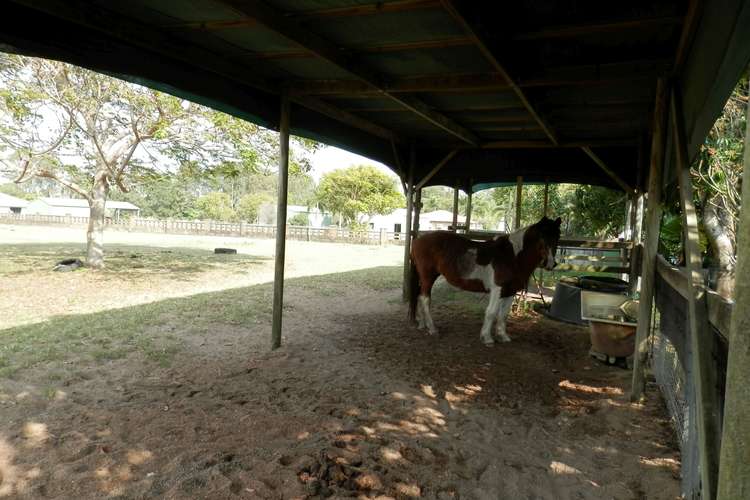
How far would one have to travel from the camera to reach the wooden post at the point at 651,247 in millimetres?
3823

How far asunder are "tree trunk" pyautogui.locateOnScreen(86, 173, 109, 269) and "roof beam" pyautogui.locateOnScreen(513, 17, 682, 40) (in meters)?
12.6

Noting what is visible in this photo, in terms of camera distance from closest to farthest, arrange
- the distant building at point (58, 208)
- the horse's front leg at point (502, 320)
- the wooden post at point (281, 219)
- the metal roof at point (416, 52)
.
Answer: the metal roof at point (416, 52)
the wooden post at point (281, 219)
the horse's front leg at point (502, 320)
the distant building at point (58, 208)

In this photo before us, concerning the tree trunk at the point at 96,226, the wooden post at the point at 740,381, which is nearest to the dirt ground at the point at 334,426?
the wooden post at the point at 740,381

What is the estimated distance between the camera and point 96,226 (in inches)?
483

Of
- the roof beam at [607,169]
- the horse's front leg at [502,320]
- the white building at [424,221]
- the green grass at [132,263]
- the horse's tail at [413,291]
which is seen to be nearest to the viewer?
the horse's front leg at [502,320]

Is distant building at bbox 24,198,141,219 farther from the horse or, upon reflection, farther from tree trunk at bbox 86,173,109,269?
the horse

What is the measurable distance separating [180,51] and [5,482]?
3.44 metres

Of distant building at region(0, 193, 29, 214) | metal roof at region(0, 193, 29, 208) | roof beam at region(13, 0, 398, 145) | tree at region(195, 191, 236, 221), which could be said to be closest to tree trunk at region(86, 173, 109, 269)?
roof beam at region(13, 0, 398, 145)

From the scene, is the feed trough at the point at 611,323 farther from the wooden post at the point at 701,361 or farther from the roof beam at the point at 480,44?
the roof beam at the point at 480,44

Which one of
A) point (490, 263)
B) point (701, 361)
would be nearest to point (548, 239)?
point (490, 263)

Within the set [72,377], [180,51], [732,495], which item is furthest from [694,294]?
[72,377]

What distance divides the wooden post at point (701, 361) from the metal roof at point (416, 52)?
2.06 feet

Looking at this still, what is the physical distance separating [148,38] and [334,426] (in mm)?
3534

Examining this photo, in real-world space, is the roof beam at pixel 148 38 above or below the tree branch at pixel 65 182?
above
